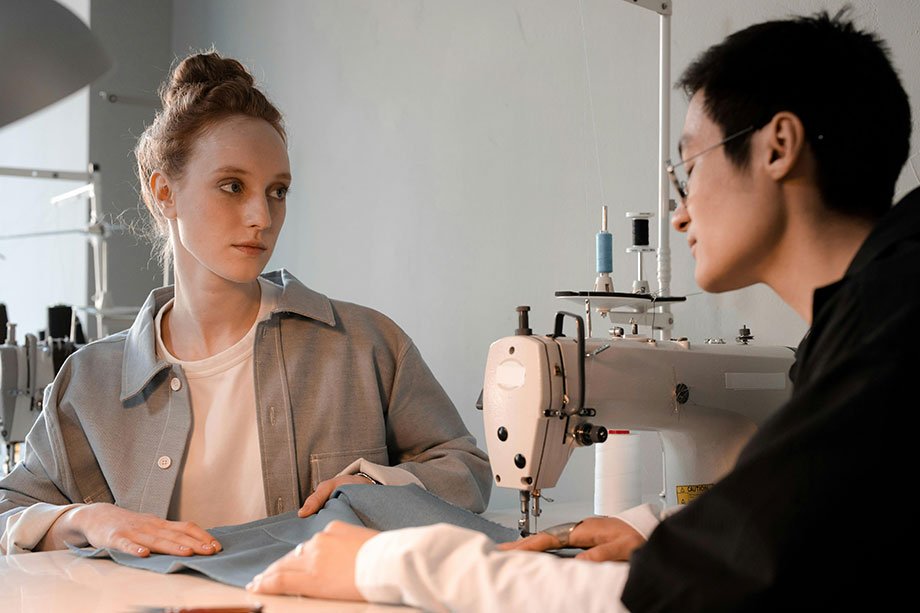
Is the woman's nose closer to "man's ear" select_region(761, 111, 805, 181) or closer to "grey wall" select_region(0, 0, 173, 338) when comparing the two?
"man's ear" select_region(761, 111, 805, 181)

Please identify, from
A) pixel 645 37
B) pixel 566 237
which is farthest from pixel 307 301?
pixel 645 37

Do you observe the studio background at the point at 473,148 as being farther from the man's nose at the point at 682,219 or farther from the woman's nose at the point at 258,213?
the man's nose at the point at 682,219

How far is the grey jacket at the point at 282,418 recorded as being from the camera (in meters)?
1.84

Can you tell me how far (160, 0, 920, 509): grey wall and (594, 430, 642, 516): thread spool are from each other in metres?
0.45

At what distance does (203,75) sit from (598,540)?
1232 millimetres

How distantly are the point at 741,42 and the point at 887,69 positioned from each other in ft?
0.49

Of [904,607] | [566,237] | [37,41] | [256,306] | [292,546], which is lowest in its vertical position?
[292,546]

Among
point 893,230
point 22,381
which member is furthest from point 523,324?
point 22,381

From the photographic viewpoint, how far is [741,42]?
1.08 metres

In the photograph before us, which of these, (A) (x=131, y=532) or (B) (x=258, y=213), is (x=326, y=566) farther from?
(B) (x=258, y=213)

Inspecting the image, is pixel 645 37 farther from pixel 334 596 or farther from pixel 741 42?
pixel 334 596

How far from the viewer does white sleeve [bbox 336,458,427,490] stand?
174 centimetres

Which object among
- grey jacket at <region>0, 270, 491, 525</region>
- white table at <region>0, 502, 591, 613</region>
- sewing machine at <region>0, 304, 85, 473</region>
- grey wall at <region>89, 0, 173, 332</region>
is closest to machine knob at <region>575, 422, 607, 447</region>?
grey jacket at <region>0, 270, 491, 525</region>

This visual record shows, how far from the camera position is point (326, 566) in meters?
1.12
